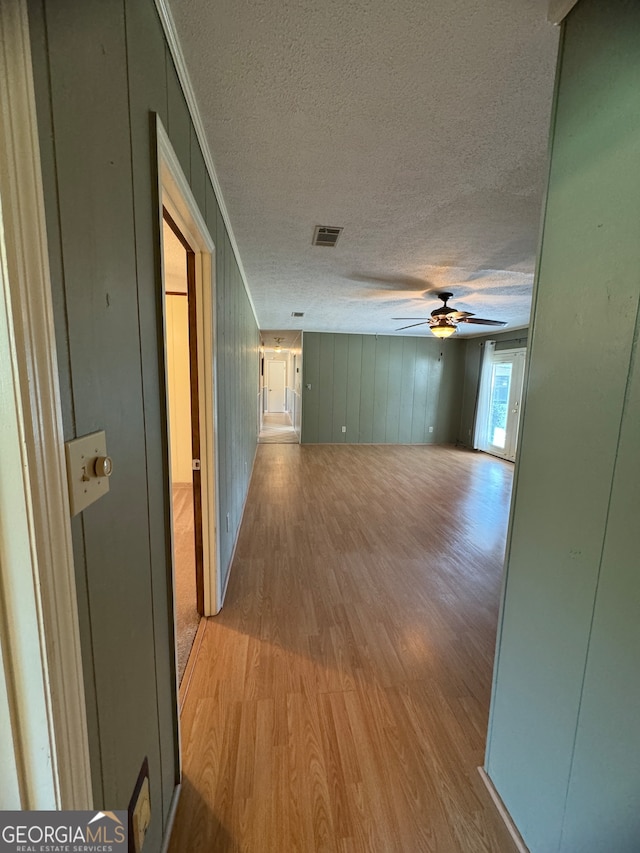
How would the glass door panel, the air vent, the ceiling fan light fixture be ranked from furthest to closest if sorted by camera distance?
1. the glass door panel
2. the ceiling fan light fixture
3. the air vent

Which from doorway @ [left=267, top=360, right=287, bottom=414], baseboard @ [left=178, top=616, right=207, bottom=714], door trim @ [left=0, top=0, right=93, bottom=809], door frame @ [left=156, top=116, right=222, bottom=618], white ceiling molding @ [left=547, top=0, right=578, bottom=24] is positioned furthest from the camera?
doorway @ [left=267, top=360, right=287, bottom=414]

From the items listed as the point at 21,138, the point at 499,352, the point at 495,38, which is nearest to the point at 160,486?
the point at 21,138

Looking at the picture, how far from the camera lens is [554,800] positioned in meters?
0.95

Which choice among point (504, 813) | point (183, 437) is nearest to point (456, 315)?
point (183, 437)

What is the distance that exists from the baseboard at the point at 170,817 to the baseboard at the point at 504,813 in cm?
108

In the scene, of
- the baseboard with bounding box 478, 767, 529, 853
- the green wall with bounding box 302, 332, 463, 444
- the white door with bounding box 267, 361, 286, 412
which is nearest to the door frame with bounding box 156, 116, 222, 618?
the baseboard with bounding box 478, 767, 529, 853

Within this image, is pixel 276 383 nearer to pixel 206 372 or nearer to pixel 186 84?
pixel 206 372

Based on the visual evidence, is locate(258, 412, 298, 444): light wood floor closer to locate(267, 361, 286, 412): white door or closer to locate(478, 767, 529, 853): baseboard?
locate(267, 361, 286, 412): white door

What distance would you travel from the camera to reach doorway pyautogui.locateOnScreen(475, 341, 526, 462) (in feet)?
20.4

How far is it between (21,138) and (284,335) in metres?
7.87

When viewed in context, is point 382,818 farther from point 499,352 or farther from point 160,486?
point 499,352

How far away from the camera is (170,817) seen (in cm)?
108

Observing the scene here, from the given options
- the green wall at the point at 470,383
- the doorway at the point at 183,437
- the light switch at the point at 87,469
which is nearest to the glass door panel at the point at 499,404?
the green wall at the point at 470,383

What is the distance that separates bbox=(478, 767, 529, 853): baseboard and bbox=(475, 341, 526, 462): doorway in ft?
18.8
